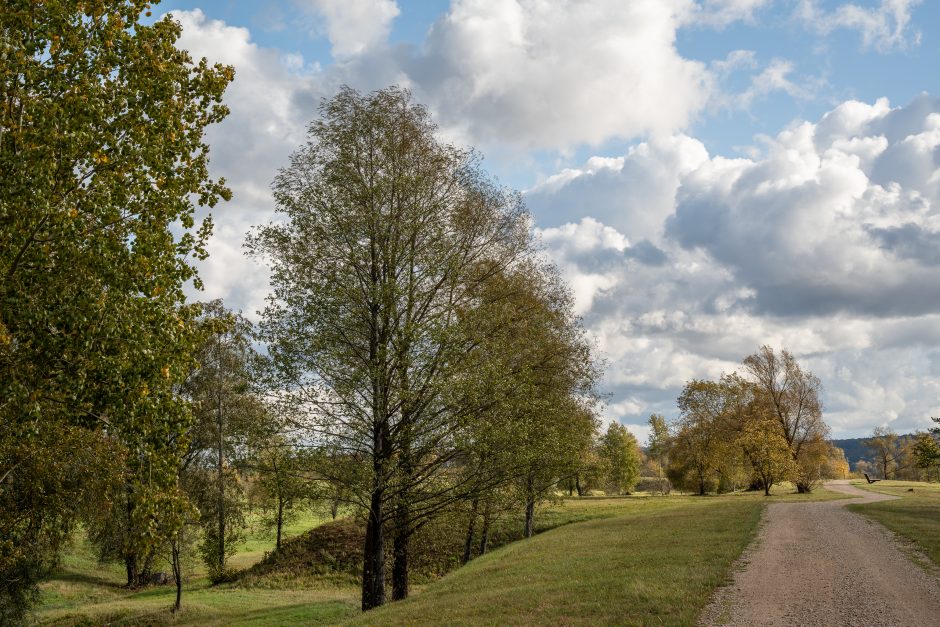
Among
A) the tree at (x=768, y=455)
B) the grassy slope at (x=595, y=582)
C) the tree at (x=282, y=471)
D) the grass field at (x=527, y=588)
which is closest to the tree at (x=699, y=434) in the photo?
the tree at (x=768, y=455)

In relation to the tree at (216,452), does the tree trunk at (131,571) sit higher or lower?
lower

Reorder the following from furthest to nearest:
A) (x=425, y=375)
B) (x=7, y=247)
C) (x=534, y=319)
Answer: (x=534, y=319) → (x=425, y=375) → (x=7, y=247)

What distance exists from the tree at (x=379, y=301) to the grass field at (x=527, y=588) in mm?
3731

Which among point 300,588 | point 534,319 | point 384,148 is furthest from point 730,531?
point 300,588

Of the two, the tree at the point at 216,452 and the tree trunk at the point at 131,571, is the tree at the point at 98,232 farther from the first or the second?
the tree trunk at the point at 131,571

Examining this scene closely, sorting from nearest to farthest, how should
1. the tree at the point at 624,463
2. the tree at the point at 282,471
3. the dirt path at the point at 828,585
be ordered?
the dirt path at the point at 828,585
the tree at the point at 282,471
the tree at the point at 624,463

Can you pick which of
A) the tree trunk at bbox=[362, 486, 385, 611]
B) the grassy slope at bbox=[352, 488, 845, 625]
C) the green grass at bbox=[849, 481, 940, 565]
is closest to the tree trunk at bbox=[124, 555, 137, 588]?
the grassy slope at bbox=[352, 488, 845, 625]

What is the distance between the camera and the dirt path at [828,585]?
13.1 metres

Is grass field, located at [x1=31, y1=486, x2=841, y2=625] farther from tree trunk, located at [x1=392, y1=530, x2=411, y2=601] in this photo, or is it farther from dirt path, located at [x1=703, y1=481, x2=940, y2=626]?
dirt path, located at [x1=703, y1=481, x2=940, y2=626]

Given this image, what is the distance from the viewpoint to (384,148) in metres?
20.3

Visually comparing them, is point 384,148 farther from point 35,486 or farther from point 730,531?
point 730,531

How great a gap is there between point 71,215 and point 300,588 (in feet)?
99.0

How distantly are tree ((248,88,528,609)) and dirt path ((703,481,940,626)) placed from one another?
8889mm

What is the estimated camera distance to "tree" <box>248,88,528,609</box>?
18.2 meters
